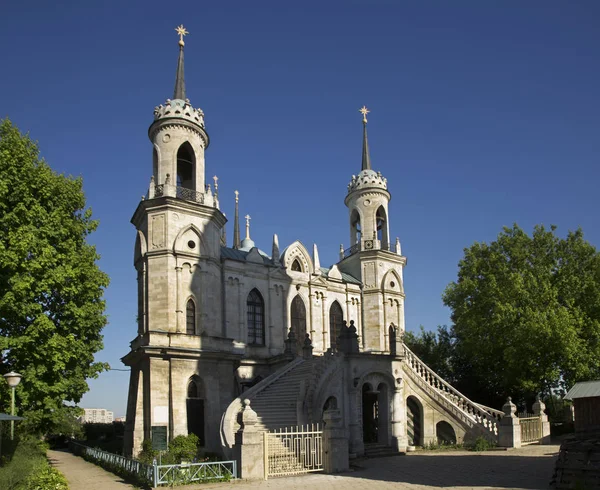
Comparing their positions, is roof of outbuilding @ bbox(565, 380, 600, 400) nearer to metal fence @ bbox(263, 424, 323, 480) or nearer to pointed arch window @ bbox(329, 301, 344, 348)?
metal fence @ bbox(263, 424, 323, 480)

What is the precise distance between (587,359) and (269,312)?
17604 mm

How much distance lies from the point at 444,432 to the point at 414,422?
71.9 inches

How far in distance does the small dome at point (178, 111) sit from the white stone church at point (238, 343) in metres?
0.08

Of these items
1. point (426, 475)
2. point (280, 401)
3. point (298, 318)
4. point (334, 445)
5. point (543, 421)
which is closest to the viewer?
point (426, 475)

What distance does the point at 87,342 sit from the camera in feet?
76.0

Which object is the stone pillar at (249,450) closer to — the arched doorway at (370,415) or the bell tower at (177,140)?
the arched doorway at (370,415)

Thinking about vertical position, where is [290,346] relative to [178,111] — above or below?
below

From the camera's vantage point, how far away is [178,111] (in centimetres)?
3266

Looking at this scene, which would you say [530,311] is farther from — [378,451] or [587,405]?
[587,405]

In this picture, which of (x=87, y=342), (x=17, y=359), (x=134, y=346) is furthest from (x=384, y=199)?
(x=17, y=359)

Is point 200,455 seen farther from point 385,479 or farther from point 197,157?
point 197,157

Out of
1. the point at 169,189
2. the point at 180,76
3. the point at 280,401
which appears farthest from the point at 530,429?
the point at 180,76

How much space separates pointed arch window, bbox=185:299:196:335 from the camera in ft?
99.7

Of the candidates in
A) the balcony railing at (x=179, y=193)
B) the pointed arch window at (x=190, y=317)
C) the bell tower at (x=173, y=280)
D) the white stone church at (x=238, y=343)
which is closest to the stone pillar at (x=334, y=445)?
the white stone church at (x=238, y=343)
